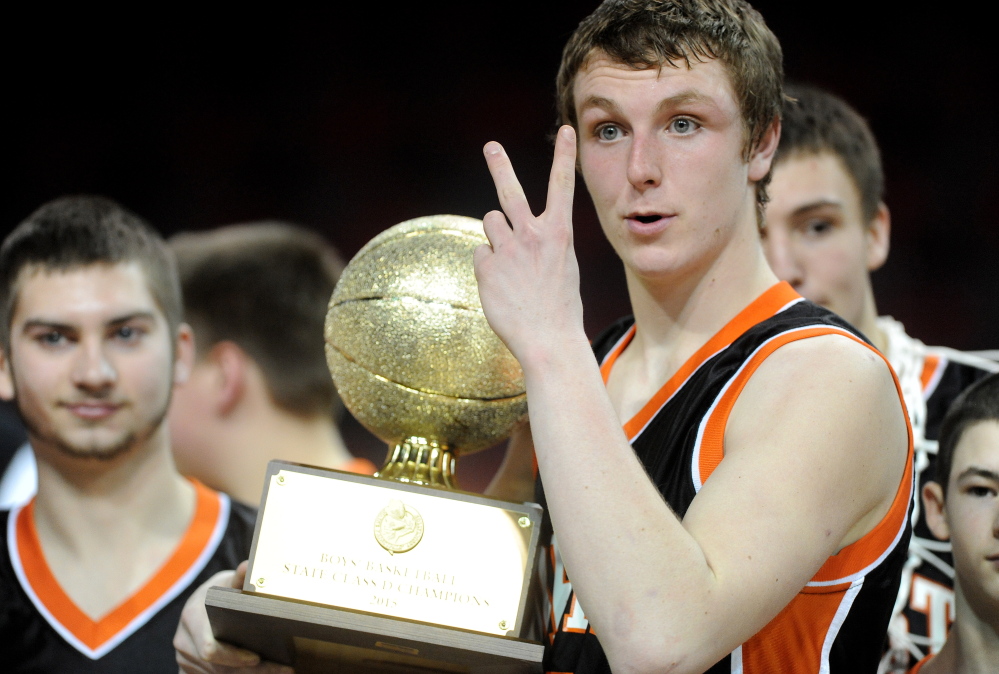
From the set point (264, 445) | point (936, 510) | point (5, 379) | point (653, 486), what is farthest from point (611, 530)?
point (264, 445)

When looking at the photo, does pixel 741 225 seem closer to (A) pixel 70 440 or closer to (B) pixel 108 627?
(A) pixel 70 440

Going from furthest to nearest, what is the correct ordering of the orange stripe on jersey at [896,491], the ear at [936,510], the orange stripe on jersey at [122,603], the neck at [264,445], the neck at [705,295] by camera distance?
the neck at [264,445], the orange stripe on jersey at [122,603], the ear at [936,510], the neck at [705,295], the orange stripe on jersey at [896,491]

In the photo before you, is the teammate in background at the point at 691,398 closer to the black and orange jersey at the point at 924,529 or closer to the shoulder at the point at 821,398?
the shoulder at the point at 821,398

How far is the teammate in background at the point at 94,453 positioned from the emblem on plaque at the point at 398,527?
965mm

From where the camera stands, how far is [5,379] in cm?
230

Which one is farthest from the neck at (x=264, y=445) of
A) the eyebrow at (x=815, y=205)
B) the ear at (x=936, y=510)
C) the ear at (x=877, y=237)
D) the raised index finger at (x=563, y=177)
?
the raised index finger at (x=563, y=177)

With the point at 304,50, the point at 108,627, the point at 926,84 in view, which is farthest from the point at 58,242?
the point at 926,84

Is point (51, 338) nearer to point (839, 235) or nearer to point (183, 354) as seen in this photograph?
point (183, 354)

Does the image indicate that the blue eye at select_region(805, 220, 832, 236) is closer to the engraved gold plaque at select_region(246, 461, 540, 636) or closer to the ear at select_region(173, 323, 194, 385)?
the engraved gold plaque at select_region(246, 461, 540, 636)

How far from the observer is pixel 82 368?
2090 mm

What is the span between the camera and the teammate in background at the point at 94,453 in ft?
6.97

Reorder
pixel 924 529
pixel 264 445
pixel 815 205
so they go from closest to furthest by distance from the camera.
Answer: pixel 924 529, pixel 815 205, pixel 264 445

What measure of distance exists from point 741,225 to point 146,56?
13.1 ft

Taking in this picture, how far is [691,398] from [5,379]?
164 cm
